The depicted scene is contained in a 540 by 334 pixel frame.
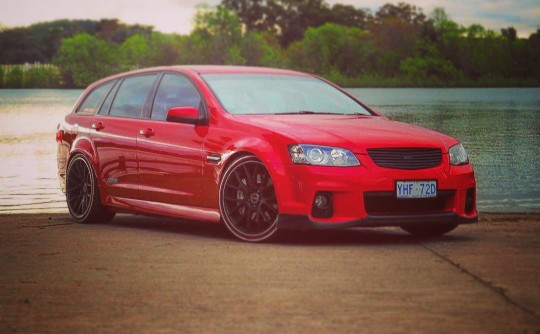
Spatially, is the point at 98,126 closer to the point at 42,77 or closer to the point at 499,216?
the point at 499,216

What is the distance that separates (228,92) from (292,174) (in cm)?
161

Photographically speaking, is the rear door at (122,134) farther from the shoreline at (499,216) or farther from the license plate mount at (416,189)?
the license plate mount at (416,189)

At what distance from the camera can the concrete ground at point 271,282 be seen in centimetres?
710

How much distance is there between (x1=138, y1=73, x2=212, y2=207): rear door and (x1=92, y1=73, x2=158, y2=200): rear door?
0.17 metres

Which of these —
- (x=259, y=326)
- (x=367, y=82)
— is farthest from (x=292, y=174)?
(x=367, y=82)

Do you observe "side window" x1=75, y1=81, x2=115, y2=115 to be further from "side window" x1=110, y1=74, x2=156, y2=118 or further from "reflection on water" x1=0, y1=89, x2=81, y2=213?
"reflection on water" x1=0, y1=89, x2=81, y2=213

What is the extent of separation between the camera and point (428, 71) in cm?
17875

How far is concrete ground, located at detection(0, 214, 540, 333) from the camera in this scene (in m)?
7.10

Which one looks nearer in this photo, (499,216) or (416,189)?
(416,189)

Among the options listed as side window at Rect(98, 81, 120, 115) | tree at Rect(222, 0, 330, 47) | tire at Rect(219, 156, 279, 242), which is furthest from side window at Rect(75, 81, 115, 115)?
tree at Rect(222, 0, 330, 47)

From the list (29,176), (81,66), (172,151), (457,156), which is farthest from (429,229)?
(81,66)

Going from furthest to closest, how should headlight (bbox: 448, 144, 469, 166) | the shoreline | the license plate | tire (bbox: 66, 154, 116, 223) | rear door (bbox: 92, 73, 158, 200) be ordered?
the shoreline < tire (bbox: 66, 154, 116, 223) < rear door (bbox: 92, 73, 158, 200) < headlight (bbox: 448, 144, 469, 166) < the license plate

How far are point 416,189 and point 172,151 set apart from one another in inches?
92.0

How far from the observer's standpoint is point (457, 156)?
437 inches
